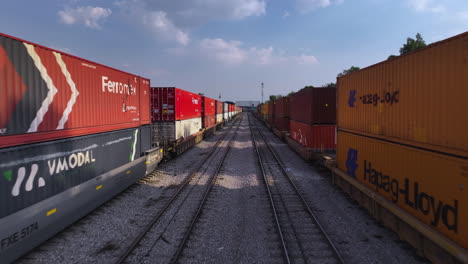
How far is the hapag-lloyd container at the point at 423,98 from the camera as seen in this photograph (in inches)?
186

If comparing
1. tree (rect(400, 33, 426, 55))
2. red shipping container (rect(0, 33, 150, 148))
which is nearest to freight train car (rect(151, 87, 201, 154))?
red shipping container (rect(0, 33, 150, 148))

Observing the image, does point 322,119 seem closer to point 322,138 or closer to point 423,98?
point 322,138

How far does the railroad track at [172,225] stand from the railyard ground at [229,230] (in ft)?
0.54

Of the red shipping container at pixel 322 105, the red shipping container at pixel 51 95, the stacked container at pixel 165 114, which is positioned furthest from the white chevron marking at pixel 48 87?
the red shipping container at pixel 322 105

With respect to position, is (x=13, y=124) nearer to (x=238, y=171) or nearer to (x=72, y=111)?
(x=72, y=111)

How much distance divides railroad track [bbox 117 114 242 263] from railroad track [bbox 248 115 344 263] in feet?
8.44

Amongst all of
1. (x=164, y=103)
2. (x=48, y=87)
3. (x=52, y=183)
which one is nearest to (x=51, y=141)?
(x=52, y=183)

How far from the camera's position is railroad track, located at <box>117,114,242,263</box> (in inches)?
241

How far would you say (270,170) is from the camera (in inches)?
568

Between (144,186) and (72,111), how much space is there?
203 inches

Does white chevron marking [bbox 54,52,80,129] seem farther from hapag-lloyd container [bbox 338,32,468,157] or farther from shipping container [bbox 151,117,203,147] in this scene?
hapag-lloyd container [bbox 338,32,468,157]

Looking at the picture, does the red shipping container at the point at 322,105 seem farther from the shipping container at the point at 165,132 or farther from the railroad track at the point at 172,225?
the shipping container at the point at 165,132

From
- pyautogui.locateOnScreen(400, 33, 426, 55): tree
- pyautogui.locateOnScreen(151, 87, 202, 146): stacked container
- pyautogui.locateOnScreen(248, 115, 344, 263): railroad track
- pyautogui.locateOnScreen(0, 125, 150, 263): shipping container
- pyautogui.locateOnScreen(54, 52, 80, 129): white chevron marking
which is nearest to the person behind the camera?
pyautogui.locateOnScreen(0, 125, 150, 263): shipping container

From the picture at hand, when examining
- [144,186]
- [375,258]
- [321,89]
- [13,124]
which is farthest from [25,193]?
[321,89]
